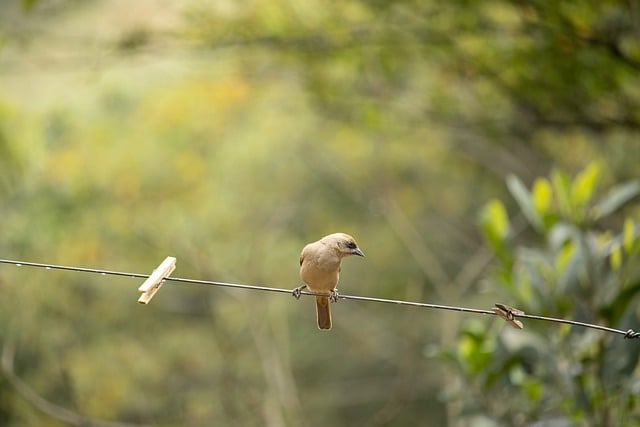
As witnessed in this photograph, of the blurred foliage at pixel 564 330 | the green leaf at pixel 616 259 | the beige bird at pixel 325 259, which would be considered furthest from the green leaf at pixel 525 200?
the beige bird at pixel 325 259

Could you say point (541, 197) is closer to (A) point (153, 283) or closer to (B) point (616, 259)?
(B) point (616, 259)

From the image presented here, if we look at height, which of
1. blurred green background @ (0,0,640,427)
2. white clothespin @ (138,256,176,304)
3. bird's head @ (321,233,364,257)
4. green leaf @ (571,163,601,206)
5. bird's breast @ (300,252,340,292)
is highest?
blurred green background @ (0,0,640,427)

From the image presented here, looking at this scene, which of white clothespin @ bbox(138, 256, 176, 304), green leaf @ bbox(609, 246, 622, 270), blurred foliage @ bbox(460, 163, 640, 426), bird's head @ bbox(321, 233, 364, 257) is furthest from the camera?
green leaf @ bbox(609, 246, 622, 270)

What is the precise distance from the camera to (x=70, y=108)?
7.98m

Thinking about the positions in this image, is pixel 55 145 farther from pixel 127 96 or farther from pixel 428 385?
pixel 428 385

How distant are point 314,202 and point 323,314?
7103 mm

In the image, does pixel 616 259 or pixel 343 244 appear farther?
pixel 616 259

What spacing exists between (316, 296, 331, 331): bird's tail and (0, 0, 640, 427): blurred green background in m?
1.17

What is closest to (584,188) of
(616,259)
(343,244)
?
(616,259)

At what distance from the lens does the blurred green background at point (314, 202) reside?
4051mm

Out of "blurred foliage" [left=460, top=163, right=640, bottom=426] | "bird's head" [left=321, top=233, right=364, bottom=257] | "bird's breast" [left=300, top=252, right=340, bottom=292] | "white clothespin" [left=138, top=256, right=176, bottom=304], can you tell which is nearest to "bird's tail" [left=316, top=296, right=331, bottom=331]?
"bird's breast" [left=300, top=252, right=340, bottom=292]

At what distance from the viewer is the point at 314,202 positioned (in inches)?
398

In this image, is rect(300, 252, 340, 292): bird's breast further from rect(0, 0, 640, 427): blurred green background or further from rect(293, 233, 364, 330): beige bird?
rect(0, 0, 640, 427): blurred green background

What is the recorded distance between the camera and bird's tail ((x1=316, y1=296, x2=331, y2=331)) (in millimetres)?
3010
